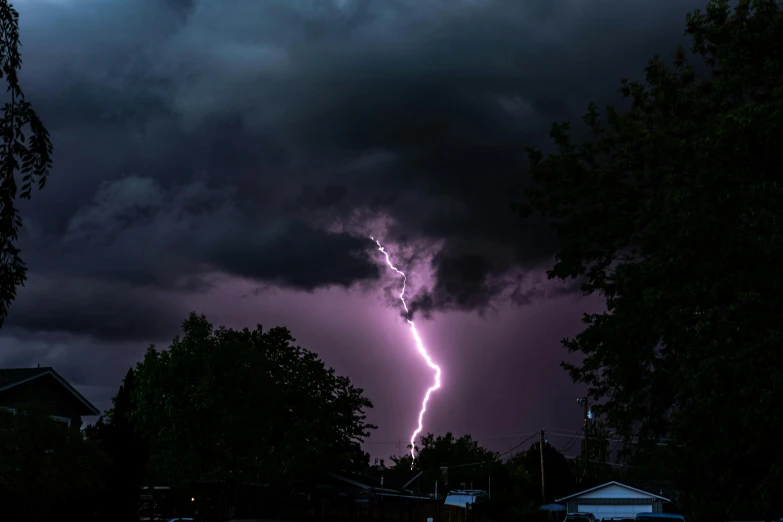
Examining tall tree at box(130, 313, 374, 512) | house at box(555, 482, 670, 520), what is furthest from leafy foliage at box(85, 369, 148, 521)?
house at box(555, 482, 670, 520)

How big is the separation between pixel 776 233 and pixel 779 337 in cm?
230

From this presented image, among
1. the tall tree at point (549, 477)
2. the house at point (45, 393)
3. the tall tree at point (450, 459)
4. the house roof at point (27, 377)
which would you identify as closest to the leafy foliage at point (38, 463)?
the house at point (45, 393)

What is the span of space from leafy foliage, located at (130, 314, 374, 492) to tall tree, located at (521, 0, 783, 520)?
24132 mm

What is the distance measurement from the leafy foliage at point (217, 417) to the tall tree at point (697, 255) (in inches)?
950

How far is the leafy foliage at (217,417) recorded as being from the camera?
44.3 metres

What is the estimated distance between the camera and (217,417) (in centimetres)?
4516

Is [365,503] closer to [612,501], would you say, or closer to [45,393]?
[612,501]

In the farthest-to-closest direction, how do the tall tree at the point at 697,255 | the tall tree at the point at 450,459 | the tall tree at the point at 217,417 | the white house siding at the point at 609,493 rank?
the tall tree at the point at 450,459 → the white house siding at the point at 609,493 → the tall tree at the point at 217,417 → the tall tree at the point at 697,255

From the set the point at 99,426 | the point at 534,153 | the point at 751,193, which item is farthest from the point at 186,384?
the point at 751,193

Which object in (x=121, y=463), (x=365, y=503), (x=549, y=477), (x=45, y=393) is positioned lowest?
(x=121, y=463)

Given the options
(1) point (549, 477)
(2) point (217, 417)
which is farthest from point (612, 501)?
(2) point (217, 417)

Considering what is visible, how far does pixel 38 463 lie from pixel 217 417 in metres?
13.9

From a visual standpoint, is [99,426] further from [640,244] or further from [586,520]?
[640,244]

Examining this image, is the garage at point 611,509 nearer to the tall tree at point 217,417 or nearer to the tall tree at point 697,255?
the tall tree at point 217,417
